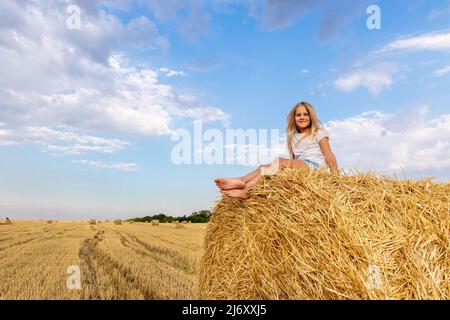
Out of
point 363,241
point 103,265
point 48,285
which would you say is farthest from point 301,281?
point 103,265

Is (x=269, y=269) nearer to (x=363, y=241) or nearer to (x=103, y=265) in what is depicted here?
(x=363, y=241)

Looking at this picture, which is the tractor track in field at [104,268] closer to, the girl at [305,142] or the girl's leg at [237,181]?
the girl's leg at [237,181]

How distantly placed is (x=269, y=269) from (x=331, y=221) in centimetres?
87

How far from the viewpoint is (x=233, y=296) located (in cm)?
469

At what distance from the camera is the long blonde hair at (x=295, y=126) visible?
5410mm

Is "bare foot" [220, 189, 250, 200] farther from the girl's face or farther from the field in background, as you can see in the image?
the field in background

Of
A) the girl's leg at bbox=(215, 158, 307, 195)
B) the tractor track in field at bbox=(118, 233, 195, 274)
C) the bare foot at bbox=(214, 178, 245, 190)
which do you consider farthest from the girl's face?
the tractor track in field at bbox=(118, 233, 195, 274)

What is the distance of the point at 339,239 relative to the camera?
351 centimetres

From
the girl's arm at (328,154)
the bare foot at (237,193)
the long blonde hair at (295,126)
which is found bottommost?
the bare foot at (237,193)

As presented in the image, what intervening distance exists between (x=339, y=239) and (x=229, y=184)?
52.1 inches

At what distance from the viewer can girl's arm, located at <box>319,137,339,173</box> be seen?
5074 mm

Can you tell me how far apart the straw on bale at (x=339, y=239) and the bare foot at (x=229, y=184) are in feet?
0.56

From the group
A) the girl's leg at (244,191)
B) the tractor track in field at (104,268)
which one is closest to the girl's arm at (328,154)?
the girl's leg at (244,191)

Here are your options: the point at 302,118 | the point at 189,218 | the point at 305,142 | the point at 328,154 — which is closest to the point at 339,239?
the point at 328,154
